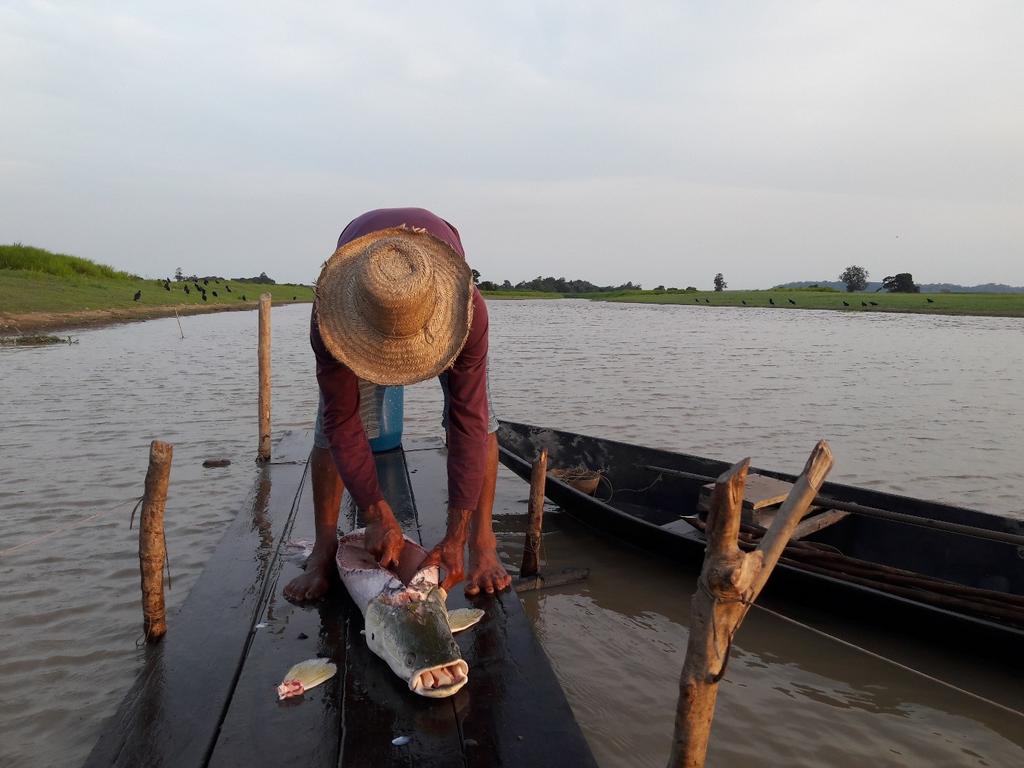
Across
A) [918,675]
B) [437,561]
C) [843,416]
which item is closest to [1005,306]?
[843,416]

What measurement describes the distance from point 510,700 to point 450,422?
1373 mm

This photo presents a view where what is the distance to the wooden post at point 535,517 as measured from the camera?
204 inches

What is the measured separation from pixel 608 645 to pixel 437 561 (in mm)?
2069

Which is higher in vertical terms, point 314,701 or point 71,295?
point 71,295

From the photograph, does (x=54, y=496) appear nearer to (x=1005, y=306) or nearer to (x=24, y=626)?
(x=24, y=626)

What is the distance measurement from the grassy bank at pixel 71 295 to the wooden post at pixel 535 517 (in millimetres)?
22837

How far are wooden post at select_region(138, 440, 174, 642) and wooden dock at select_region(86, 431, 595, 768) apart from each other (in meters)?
0.12

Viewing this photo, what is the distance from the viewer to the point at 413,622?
2.96 metres

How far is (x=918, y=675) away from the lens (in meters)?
4.45

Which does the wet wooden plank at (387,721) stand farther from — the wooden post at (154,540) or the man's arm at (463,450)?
the wooden post at (154,540)

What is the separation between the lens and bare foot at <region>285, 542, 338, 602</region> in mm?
3734

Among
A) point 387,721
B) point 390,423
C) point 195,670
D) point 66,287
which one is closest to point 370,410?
point 390,423

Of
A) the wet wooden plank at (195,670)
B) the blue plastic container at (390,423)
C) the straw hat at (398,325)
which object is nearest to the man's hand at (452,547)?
the straw hat at (398,325)

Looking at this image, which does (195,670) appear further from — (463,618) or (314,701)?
(463,618)
